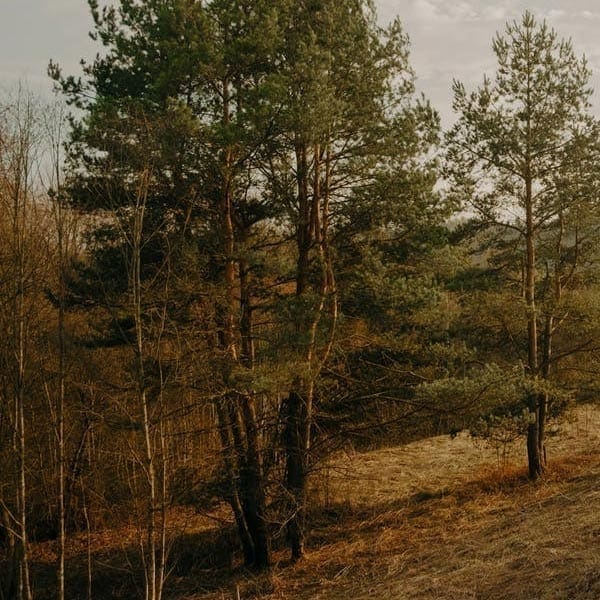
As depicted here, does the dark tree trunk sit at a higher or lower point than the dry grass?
higher

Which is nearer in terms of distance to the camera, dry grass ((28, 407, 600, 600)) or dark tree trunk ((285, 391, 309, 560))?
dry grass ((28, 407, 600, 600))

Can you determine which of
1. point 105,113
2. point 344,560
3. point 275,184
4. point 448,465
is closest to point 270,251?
point 275,184

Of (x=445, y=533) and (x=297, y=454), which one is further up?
(x=297, y=454)

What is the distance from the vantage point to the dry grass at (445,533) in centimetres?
800

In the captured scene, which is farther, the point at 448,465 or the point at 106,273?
the point at 448,465

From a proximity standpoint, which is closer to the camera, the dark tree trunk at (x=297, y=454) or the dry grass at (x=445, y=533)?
the dry grass at (x=445, y=533)

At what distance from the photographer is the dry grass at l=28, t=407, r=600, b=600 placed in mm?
8000

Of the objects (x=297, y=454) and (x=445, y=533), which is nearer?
(x=297, y=454)

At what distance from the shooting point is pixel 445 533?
482 inches

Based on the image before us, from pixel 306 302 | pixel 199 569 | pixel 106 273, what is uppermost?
pixel 106 273

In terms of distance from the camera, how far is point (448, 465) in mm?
18344

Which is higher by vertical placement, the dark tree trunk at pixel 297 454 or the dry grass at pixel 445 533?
the dark tree trunk at pixel 297 454

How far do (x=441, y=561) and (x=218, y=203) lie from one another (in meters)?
6.68

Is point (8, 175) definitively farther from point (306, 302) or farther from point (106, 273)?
point (306, 302)
